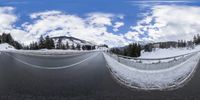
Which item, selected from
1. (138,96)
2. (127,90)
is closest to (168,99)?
(138,96)

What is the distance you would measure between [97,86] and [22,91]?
7185 mm

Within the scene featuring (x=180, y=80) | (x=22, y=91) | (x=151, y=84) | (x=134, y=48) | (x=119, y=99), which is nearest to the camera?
(x=119, y=99)

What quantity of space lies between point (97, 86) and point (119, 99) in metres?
7.11

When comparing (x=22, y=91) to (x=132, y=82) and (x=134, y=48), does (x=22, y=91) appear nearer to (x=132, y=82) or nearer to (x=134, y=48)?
(x=132, y=82)

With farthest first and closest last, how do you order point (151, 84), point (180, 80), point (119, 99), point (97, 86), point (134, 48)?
point (134, 48), point (180, 80), point (97, 86), point (151, 84), point (119, 99)

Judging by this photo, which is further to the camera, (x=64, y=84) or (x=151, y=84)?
(x=64, y=84)

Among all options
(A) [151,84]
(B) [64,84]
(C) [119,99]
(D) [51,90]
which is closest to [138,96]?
(C) [119,99]

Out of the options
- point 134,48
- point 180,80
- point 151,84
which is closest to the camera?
point 151,84

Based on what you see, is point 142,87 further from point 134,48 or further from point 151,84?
point 134,48

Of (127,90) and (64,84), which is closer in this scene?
(127,90)

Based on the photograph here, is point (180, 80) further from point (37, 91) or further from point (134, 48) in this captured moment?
point (134, 48)

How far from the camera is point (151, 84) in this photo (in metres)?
31.2

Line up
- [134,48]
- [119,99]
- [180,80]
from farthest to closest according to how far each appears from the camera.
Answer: [134,48] < [180,80] < [119,99]

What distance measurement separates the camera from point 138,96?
27.8 metres
